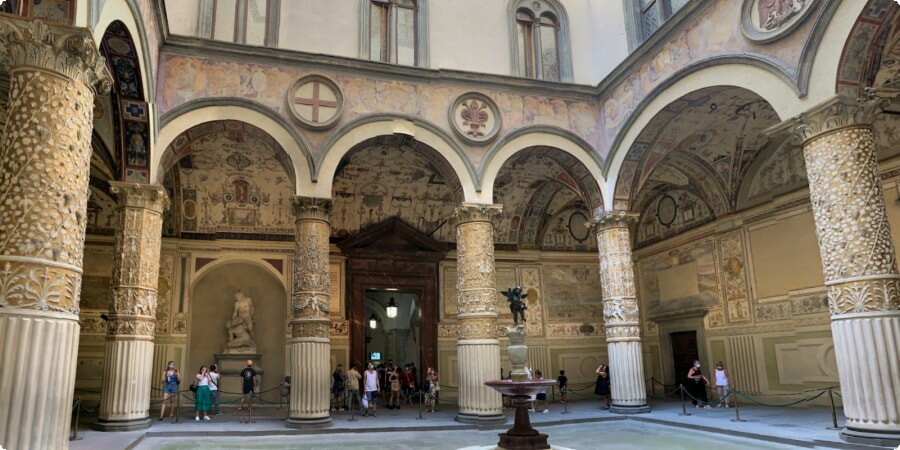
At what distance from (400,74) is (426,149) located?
1.65 metres

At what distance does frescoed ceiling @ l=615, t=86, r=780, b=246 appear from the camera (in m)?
12.2

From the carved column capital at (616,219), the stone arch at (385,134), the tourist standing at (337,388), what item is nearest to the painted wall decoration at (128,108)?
the stone arch at (385,134)

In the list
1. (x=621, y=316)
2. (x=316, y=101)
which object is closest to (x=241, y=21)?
(x=316, y=101)

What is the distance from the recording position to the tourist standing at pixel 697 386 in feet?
43.8

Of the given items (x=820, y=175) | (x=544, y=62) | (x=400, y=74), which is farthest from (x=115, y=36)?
(x=820, y=175)

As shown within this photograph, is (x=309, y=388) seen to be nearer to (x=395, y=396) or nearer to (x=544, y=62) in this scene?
(x=395, y=396)

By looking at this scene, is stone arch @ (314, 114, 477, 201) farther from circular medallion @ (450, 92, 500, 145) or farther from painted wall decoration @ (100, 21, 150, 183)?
painted wall decoration @ (100, 21, 150, 183)

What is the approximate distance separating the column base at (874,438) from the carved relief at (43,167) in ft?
30.6

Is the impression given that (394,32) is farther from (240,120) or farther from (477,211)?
(477,211)

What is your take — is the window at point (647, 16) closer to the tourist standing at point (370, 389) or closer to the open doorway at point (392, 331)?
the tourist standing at point (370, 389)

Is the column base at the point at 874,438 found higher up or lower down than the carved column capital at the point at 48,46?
lower down

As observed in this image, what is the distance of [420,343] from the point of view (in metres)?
16.7

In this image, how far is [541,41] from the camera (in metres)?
14.7

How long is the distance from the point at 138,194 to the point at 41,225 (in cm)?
528
